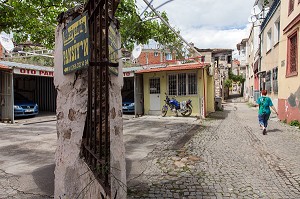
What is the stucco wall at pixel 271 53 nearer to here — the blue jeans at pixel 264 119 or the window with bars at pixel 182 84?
the window with bars at pixel 182 84

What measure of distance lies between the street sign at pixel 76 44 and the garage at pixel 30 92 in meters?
10.3

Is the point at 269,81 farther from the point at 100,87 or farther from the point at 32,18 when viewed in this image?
the point at 100,87

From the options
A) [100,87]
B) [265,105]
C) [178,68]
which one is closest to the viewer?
[100,87]

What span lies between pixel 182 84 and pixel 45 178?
10.2m

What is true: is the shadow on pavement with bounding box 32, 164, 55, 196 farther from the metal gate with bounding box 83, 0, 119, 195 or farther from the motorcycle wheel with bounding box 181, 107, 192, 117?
the motorcycle wheel with bounding box 181, 107, 192, 117

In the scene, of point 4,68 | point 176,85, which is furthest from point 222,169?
point 4,68

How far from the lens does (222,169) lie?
464 centimetres

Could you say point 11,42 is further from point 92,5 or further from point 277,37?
point 277,37

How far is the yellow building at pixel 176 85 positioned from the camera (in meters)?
12.9

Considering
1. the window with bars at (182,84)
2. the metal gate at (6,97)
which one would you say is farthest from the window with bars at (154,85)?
the metal gate at (6,97)

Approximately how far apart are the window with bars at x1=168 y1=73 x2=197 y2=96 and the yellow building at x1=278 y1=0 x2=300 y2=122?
4221 mm

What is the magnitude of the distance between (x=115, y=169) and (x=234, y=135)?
640cm

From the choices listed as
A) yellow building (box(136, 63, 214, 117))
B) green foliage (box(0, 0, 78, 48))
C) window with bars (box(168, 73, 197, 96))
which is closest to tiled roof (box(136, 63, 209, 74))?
yellow building (box(136, 63, 214, 117))

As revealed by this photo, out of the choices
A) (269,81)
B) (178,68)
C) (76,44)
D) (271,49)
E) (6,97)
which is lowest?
(6,97)
